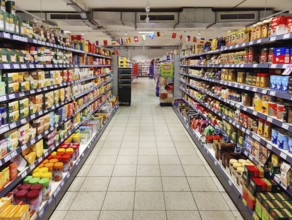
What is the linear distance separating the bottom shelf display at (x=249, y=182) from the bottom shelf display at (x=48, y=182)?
2326mm

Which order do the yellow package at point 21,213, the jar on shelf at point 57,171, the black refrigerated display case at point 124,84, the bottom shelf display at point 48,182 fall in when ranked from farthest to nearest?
the black refrigerated display case at point 124,84
the jar on shelf at point 57,171
the bottom shelf display at point 48,182
the yellow package at point 21,213

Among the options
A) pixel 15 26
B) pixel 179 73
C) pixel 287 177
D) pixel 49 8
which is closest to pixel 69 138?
pixel 15 26

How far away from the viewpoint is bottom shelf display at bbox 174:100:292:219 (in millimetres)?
2533

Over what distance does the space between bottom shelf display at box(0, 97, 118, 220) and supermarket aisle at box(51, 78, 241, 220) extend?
0.65ft

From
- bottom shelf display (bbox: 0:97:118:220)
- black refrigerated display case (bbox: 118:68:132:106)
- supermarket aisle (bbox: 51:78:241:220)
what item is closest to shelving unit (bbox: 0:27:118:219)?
bottom shelf display (bbox: 0:97:118:220)


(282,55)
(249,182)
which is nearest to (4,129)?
(249,182)

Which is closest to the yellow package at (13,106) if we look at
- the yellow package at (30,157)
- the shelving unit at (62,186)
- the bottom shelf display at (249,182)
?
the yellow package at (30,157)

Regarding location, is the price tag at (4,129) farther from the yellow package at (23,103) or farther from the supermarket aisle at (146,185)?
the supermarket aisle at (146,185)

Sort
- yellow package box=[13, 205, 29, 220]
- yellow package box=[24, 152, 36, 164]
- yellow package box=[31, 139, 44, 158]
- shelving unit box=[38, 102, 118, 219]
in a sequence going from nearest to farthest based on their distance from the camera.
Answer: yellow package box=[13, 205, 29, 220]
shelving unit box=[38, 102, 118, 219]
yellow package box=[24, 152, 36, 164]
yellow package box=[31, 139, 44, 158]

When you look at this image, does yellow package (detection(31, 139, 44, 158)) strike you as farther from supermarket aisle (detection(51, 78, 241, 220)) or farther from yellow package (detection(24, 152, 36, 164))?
supermarket aisle (detection(51, 78, 241, 220))

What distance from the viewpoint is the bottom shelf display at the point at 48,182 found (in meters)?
2.51

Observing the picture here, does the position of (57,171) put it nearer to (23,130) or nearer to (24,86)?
(23,130)

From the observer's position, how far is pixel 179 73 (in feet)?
36.4

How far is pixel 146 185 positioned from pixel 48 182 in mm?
1495
